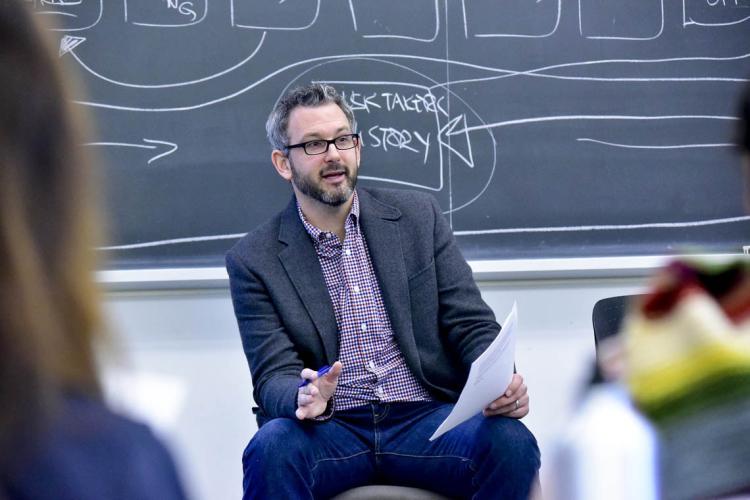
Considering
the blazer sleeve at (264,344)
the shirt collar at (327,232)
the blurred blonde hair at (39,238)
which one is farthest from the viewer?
the shirt collar at (327,232)

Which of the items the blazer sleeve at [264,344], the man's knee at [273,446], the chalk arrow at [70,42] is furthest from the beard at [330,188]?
the chalk arrow at [70,42]

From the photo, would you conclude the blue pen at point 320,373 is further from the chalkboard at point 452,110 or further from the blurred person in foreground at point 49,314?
the blurred person in foreground at point 49,314

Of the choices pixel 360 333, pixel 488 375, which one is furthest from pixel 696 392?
pixel 360 333

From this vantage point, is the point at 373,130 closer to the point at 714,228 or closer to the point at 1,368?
the point at 714,228

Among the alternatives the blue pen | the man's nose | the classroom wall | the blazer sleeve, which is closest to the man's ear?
the man's nose

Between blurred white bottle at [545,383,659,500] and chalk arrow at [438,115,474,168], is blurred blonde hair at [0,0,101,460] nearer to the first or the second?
blurred white bottle at [545,383,659,500]

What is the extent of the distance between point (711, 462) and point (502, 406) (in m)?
1.61

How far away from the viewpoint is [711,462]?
2.28 ft

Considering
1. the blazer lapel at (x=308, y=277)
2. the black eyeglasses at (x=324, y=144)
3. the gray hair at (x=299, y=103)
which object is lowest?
the blazer lapel at (x=308, y=277)

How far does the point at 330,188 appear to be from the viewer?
2.65m

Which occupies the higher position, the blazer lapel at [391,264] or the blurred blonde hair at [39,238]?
the blurred blonde hair at [39,238]

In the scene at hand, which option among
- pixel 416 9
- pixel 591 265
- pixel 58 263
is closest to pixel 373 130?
pixel 416 9

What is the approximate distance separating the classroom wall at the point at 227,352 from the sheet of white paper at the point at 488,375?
877 mm

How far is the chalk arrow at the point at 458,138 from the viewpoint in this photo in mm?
3000
